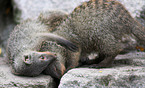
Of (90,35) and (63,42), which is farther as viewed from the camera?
(63,42)

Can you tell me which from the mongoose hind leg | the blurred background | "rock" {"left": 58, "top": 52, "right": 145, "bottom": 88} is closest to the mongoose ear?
the mongoose hind leg

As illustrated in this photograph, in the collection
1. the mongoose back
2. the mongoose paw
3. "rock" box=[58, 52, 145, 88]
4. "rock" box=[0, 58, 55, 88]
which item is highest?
the mongoose back

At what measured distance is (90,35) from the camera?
3.46m

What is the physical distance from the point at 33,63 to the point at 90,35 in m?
1.11

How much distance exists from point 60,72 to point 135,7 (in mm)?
2354

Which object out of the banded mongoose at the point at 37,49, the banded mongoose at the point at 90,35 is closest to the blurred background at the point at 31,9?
the banded mongoose at the point at 37,49

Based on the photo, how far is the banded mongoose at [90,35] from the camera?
3266mm

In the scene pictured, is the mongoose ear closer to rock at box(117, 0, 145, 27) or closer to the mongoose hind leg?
the mongoose hind leg

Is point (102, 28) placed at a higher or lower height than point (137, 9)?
lower

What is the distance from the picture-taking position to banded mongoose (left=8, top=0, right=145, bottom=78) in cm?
327

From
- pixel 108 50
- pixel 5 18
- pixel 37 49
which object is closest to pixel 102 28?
pixel 108 50

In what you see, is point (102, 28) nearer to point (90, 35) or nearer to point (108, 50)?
point (90, 35)

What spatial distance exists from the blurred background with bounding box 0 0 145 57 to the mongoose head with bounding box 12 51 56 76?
1.73 metres

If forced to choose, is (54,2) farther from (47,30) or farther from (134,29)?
(134,29)
